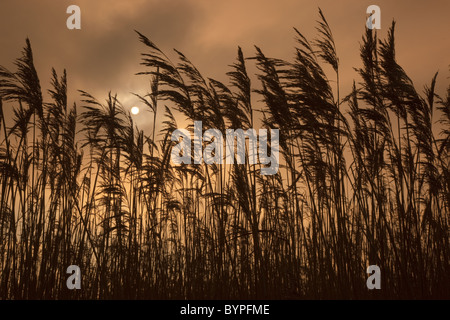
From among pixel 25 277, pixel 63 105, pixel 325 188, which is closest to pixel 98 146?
pixel 63 105

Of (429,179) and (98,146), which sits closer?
(429,179)

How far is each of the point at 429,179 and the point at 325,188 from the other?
145cm

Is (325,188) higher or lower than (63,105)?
lower

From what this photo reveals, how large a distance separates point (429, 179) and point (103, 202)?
4.84 meters

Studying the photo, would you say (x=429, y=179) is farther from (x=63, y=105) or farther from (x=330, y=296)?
(x=63, y=105)

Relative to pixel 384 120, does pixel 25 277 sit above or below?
below

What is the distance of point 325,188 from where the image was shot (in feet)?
15.8

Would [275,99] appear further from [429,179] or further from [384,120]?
[429,179]
